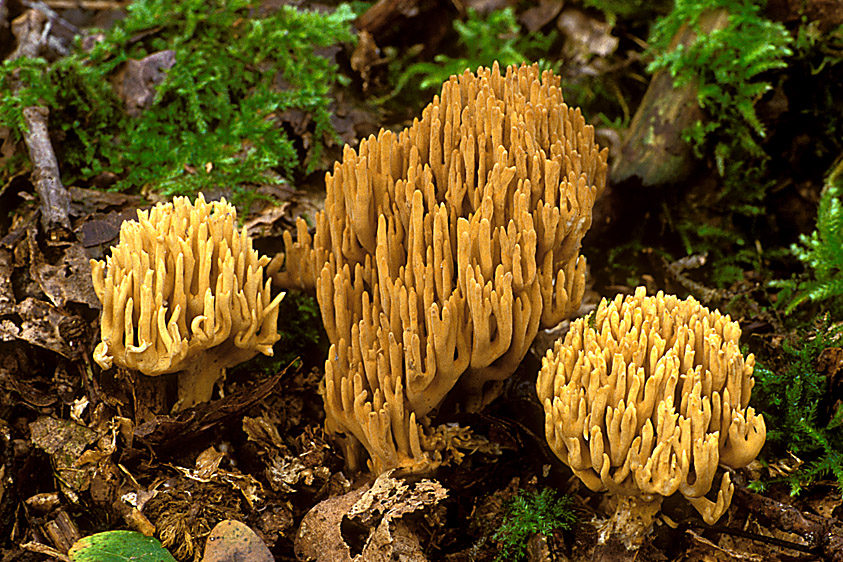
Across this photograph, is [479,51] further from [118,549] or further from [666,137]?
[118,549]

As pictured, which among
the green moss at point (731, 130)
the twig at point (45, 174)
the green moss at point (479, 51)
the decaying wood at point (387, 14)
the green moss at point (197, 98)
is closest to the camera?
the twig at point (45, 174)

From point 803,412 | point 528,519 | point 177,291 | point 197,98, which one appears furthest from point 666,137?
point 177,291

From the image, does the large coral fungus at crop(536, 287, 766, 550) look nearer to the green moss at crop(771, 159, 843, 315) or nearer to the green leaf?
the green moss at crop(771, 159, 843, 315)

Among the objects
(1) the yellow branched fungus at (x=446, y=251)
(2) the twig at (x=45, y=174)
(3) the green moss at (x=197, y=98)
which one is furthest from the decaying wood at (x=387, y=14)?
(2) the twig at (x=45, y=174)

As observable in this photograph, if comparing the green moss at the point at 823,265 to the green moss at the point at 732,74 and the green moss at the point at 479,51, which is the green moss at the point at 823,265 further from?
the green moss at the point at 479,51

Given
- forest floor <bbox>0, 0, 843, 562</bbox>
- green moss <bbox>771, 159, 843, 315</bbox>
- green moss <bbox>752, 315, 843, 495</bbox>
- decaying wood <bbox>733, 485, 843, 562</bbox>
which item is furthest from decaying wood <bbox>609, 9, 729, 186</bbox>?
decaying wood <bbox>733, 485, 843, 562</bbox>

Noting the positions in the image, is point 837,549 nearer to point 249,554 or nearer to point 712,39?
point 249,554
